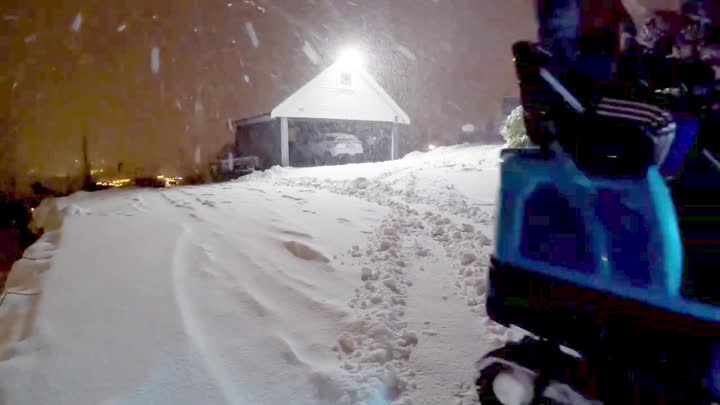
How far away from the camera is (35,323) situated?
3.96 metres

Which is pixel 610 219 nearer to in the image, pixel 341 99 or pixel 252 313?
pixel 252 313

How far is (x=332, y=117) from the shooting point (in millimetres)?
24203

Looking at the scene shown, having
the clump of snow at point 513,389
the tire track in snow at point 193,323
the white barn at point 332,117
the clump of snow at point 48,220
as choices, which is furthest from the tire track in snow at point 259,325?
the white barn at point 332,117

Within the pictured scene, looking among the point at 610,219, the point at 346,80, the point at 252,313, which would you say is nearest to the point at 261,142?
the point at 346,80

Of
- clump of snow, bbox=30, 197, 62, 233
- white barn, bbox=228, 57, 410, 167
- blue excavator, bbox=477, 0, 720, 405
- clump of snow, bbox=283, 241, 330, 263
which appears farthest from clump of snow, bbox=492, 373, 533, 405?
white barn, bbox=228, 57, 410, 167

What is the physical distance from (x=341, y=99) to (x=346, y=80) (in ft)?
3.78

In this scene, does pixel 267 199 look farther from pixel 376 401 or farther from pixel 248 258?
pixel 376 401

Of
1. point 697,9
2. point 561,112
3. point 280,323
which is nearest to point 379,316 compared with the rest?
point 280,323

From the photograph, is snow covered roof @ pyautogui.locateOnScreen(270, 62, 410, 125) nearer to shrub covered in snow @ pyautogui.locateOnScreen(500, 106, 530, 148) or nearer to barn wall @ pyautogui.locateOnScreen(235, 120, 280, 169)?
barn wall @ pyautogui.locateOnScreen(235, 120, 280, 169)

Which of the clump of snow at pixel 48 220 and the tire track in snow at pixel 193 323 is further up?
the tire track in snow at pixel 193 323

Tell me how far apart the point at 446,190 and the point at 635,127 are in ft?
31.0

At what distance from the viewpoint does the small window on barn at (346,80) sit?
2448 centimetres

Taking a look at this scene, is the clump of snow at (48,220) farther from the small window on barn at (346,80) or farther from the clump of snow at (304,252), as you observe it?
the small window on barn at (346,80)

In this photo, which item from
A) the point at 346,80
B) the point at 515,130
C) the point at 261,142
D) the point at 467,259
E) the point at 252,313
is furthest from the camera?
the point at 261,142
